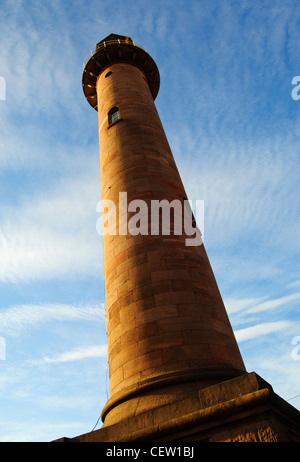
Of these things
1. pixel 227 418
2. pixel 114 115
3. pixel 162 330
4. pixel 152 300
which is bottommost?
pixel 227 418

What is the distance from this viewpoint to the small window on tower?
43.1ft

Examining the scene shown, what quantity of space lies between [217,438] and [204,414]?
34 centimetres

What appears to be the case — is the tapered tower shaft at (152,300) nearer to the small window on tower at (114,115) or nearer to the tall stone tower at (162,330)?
the tall stone tower at (162,330)

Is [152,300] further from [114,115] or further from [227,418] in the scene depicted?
[114,115]

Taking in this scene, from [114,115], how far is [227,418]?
11.5 m

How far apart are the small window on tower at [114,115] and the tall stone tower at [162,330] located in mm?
1106

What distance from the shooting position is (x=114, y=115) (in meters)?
13.6

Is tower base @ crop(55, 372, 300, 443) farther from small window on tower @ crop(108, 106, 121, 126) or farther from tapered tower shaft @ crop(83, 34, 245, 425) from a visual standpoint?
small window on tower @ crop(108, 106, 121, 126)

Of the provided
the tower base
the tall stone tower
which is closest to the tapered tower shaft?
the tall stone tower

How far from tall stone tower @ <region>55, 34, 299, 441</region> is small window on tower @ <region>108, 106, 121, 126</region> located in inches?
43.6

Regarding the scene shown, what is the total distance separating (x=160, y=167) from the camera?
425 inches

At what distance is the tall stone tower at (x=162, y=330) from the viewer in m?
5.05

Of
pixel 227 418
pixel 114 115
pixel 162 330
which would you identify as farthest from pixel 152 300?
pixel 114 115

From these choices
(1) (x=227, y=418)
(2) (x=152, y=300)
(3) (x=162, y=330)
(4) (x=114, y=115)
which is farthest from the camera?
(4) (x=114, y=115)
